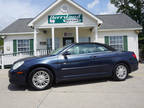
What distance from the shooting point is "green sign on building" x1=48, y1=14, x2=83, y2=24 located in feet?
30.5

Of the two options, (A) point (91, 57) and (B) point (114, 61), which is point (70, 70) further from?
(B) point (114, 61)

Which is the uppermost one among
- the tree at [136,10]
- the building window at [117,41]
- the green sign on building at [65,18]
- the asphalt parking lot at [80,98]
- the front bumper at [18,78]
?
the tree at [136,10]

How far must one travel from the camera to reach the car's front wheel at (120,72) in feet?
16.8

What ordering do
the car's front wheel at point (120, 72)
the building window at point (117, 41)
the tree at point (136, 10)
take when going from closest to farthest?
the car's front wheel at point (120, 72) → the building window at point (117, 41) → the tree at point (136, 10)

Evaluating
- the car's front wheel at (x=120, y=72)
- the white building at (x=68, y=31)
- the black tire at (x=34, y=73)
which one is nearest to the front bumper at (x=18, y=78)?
the black tire at (x=34, y=73)

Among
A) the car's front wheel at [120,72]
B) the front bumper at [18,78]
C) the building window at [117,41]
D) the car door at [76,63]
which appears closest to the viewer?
the front bumper at [18,78]

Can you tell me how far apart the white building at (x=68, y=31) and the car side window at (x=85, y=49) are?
4.47 meters

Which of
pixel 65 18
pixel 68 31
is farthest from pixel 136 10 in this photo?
pixel 65 18

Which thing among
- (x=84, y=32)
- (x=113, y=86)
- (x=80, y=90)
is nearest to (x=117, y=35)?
(x=84, y=32)

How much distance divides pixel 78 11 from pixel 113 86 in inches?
257

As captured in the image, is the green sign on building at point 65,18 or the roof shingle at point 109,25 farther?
the roof shingle at point 109,25

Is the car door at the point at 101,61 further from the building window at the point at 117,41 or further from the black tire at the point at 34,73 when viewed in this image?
the building window at the point at 117,41

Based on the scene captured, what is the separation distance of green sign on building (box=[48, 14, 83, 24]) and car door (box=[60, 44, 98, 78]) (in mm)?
4896

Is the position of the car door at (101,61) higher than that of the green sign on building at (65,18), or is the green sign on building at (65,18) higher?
the green sign on building at (65,18)
